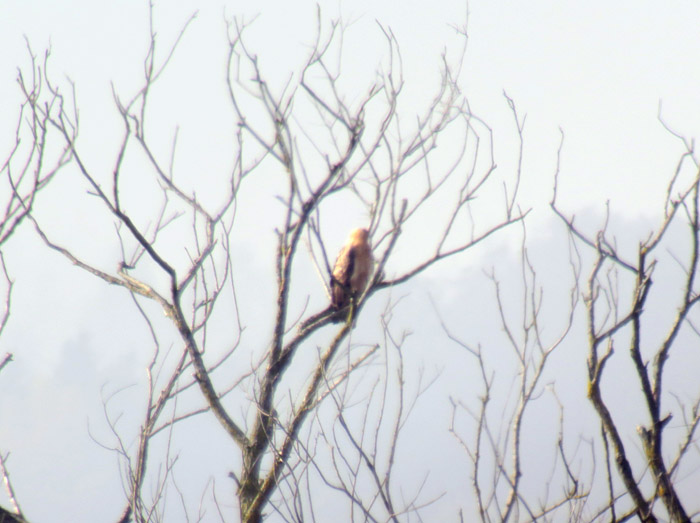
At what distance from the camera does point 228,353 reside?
366cm

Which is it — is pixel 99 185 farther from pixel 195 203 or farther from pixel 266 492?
pixel 266 492

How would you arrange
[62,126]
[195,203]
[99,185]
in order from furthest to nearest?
[195,203] → [62,126] → [99,185]

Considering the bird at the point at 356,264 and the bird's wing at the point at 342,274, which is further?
the bird at the point at 356,264

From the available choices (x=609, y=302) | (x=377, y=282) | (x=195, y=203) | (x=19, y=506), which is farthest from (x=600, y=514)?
(x=19, y=506)

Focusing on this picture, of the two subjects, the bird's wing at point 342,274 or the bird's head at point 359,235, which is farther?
the bird's head at point 359,235

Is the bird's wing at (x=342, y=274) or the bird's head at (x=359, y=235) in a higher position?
the bird's head at (x=359, y=235)

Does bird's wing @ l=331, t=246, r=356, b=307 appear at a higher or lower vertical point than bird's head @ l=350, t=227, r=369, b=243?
lower

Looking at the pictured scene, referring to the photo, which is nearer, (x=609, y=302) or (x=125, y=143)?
(x=609, y=302)

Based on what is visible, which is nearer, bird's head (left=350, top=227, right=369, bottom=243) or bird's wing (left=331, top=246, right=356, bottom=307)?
bird's wing (left=331, top=246, right=356, bottom=307)

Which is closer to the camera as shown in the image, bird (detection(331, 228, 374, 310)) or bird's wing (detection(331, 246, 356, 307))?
bird's wing (detection(331, 246, 356, 307))

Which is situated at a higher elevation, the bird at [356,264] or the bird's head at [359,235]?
the bird's head at [359,235]

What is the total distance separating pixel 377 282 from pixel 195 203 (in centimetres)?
98

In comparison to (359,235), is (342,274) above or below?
below

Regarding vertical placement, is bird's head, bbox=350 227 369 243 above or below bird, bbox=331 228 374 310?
above
